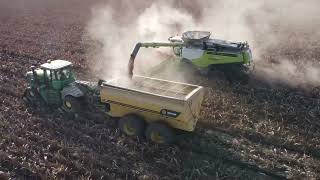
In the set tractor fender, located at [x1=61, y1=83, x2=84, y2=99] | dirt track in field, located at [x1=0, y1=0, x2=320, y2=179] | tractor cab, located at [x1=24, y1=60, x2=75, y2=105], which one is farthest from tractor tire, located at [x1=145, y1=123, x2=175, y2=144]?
tractor cab, located at [x1=24, y1=60, x2=75, y2=105]

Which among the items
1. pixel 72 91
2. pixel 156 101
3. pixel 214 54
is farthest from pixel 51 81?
pixel 214 54

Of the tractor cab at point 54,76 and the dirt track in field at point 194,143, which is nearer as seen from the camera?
the dirt track in field at point 194,143

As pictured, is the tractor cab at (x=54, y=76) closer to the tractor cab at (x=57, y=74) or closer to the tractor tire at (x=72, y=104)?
the tractor cab at (x=57, y=74)

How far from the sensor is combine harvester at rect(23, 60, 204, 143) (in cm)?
1205

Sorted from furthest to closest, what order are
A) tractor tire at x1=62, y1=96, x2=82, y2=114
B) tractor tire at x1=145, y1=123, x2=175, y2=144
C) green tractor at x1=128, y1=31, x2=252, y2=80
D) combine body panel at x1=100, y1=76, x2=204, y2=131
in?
green tractor at x1=128, y1=31, x2=252, y2=80
tractor tire at x1=62, y1=96, x2=82, y2=114
tractor tire at x1=145, y1=123, x2=175, y2=144
combine body panel at x1=100, y1=76, x2=204, y2=131

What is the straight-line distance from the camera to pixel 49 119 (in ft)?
44.8

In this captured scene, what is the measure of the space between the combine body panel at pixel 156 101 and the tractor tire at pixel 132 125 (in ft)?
0.62

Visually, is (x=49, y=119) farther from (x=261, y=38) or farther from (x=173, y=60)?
(x=261, y=38)

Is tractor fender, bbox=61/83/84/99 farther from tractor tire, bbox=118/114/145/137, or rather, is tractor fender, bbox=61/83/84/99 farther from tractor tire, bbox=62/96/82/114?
tractor tire, bbox=118/114/145/137

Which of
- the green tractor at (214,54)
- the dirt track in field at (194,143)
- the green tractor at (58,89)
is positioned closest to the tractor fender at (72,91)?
the green tractor at (58,89)

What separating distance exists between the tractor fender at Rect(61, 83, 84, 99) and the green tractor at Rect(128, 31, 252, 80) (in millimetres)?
4775

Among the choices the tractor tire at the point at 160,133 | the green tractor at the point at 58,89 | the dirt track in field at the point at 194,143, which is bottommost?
the dirt track in field at the point at 194,143

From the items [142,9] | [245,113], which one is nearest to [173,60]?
[245,113]

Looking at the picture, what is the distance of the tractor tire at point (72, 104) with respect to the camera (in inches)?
544
